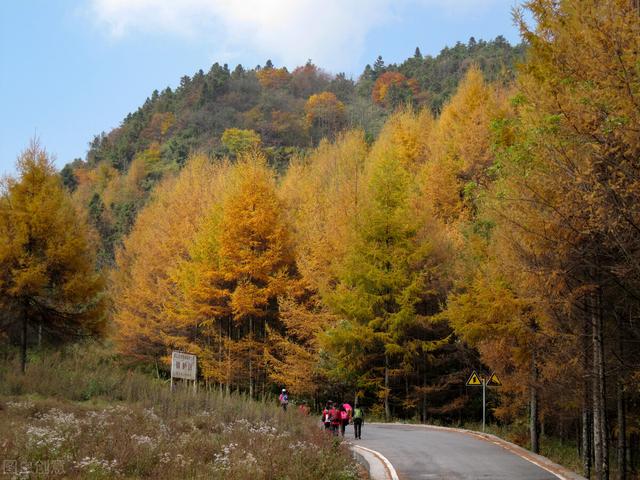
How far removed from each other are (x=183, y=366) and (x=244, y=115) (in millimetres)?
105452

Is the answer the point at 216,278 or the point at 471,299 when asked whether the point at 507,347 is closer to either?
the point at 471,299

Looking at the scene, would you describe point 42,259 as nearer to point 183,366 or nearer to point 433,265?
point 183,366

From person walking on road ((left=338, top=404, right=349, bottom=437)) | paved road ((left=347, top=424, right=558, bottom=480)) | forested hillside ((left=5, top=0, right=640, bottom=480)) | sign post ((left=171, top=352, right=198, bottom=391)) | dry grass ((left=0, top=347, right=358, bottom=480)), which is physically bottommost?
paved road ((left=347, top=424, right=558, bottom=480))

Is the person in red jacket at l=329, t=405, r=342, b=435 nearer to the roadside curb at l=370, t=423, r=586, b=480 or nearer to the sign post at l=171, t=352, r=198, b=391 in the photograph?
the sign post at l=171, t=352, r=198, b=391

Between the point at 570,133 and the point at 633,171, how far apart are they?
149cm

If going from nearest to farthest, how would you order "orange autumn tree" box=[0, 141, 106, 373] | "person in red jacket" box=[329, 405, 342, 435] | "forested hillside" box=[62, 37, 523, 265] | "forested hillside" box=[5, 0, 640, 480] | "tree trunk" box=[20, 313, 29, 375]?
1. "forested hillside" box=[5, 0, 640, 480]
2. "person in red jacket" box=[329, 405, 342, 435]
3. "tree trunk" box=[20, 313, 29, 375]
4. "orange autumn tree" box=[0, 141, 106, 373]
5. "forested hillside" box=[62, 37, 523, 265]

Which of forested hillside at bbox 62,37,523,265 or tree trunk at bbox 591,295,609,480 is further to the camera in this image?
forested hillside at bbox 62,37,523,265

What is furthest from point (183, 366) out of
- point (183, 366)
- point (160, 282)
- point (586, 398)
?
point (160, 282)

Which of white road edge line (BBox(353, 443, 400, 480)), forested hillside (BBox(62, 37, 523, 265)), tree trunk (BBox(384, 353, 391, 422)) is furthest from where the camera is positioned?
forested hillside (BBox(62, 37, 523, 265))

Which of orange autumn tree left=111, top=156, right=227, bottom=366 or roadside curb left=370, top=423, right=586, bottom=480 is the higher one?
orange autumn tree left=111, top=156, right=227, bottom=366

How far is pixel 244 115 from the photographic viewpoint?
121 meters

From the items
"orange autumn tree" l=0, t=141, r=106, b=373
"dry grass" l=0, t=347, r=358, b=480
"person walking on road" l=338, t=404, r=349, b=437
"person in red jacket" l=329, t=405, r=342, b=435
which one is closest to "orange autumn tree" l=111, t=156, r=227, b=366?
"orange autumn tree" l=0, t=141, r=106, b=373

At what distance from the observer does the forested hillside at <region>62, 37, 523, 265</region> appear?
9969cm

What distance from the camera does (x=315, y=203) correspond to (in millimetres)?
37656
